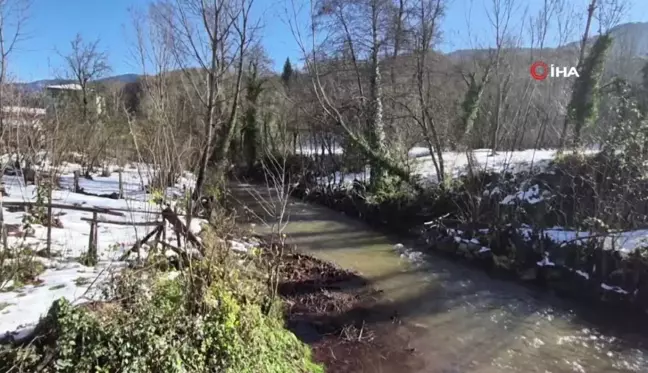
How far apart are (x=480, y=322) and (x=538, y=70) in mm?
10890

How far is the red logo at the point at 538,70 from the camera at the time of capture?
14.2m

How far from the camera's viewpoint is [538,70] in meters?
14.3

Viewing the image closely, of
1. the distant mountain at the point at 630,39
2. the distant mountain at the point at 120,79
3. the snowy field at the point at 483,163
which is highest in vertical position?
the distant mountain at the point at 120,79

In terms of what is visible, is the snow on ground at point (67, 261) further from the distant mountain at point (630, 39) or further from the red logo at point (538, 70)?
the distant mountain at point (630, 39)

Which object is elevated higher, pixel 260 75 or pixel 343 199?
pixel 260 75

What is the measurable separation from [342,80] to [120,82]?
31135mm

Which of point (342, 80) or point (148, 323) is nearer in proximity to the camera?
point (148, 323)

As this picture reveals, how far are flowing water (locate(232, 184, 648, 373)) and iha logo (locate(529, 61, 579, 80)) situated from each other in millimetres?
8205

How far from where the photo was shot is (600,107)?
14.4 metres

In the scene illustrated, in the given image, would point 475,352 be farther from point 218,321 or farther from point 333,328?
point 218,321

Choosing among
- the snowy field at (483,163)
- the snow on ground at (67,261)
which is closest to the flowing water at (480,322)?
the snow on ground at (67,261)

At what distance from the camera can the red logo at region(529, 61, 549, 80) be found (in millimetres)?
14164

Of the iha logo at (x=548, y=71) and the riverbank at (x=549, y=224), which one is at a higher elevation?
the iha logo at (x=548, y=71)

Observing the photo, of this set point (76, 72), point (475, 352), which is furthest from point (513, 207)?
point (76, 72)
